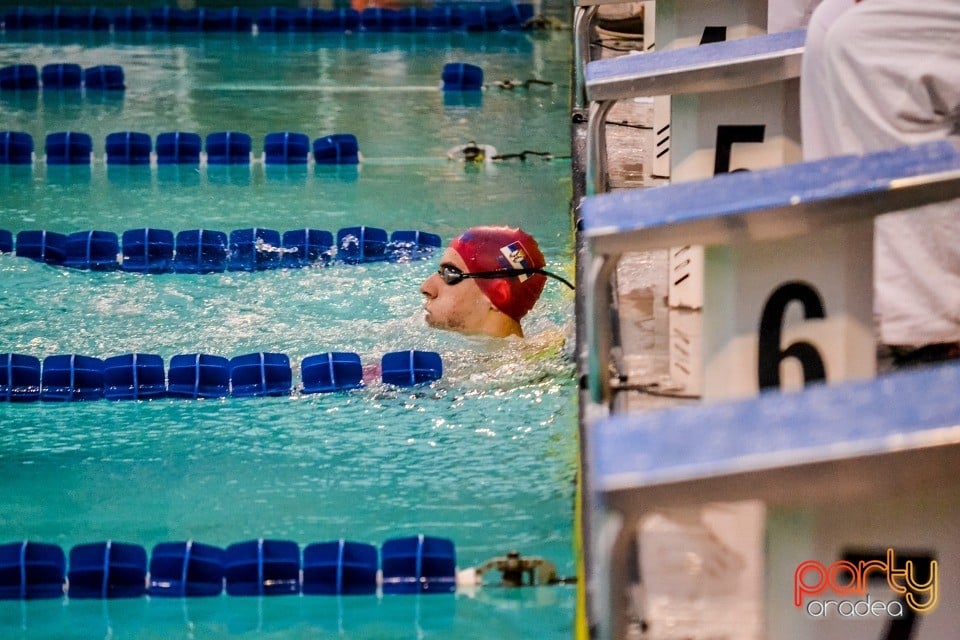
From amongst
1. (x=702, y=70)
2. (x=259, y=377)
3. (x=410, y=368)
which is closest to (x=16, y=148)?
(x=259, y=377)

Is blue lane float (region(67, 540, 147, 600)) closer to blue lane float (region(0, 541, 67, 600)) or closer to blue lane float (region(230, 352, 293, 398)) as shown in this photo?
blue lane float (region(0, 541, 67, 600))

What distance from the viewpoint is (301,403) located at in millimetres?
3998

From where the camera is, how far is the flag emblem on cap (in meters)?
3.89

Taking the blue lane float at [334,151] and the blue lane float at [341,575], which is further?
the blue lane float at [334,151]

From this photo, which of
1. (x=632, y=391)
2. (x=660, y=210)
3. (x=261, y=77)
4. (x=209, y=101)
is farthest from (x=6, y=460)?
(x=261, y=77)

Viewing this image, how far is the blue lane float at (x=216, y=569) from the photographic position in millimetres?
2963

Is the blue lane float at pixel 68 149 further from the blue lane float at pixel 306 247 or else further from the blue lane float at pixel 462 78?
the blue lane float at pixel 462 78

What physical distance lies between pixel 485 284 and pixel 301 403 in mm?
610

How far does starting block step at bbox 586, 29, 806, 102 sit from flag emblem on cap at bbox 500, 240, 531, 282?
1.30 meters

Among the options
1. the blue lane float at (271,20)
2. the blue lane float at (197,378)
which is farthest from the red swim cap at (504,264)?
the blue lane float at (271,20)

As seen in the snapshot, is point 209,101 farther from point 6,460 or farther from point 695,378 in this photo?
point 695,378

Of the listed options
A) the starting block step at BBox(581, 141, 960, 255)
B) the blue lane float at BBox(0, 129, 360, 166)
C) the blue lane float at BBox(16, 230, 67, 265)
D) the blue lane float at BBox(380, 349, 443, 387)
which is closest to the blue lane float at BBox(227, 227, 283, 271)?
the blue lane float at BBox(16, 230, 67, 265)

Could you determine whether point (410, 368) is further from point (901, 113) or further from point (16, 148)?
point (16, 148)

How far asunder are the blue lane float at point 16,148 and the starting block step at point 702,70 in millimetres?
5103
